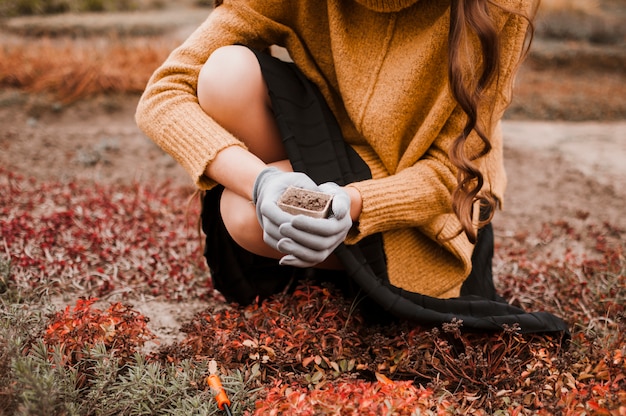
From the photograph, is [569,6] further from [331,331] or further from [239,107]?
[331,331]

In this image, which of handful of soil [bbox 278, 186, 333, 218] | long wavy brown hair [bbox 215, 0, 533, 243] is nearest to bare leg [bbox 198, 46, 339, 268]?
handful of soil [bbox 278, 186, 333, 218]

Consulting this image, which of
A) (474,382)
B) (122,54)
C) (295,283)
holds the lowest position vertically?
(122,54)

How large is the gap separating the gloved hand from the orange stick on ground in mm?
→ 356

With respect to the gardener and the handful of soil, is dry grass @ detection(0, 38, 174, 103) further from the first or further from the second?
the handful of soil

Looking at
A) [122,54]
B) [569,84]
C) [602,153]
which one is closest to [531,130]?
[602,153]

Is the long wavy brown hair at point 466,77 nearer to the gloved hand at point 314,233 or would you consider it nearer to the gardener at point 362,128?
the gardener at point 362,128

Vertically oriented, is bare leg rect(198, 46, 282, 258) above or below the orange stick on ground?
above

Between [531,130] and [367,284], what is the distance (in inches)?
154

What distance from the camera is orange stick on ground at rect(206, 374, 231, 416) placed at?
1403 mm

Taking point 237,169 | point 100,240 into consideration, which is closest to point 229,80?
point 237,169

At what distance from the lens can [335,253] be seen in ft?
5.52

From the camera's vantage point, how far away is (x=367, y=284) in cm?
165

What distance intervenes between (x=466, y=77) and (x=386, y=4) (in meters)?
0.34

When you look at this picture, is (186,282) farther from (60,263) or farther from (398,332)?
(398,332)
